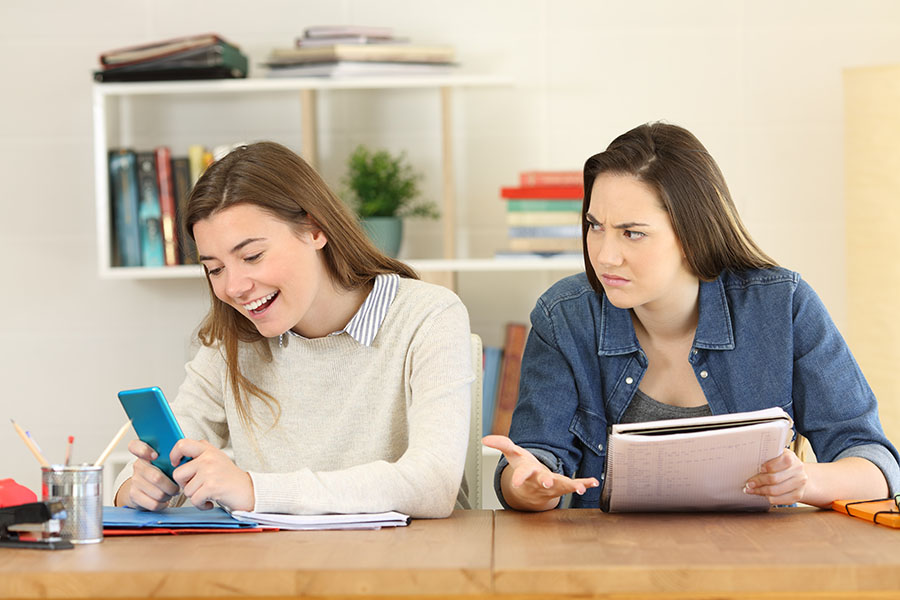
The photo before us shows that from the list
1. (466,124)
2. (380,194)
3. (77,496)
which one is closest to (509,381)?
(380,194)

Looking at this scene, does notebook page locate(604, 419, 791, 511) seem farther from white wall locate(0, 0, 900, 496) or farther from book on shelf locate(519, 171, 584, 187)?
white wall locate(0, 0, 900, 496)

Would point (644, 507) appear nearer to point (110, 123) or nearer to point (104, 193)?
point (104, 193)

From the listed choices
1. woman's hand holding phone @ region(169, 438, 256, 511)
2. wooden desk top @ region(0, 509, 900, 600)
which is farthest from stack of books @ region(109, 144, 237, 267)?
wooden desk top @ region(0, 509, 900, 600)

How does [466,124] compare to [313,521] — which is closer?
[313,521]

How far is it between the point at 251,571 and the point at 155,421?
0.35 meters

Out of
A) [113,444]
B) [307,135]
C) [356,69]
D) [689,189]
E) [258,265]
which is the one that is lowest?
[113,444]

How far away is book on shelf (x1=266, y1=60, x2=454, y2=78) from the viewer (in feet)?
8.75

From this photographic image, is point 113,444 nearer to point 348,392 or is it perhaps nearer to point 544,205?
point 348,392

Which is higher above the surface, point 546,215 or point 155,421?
point 546,215

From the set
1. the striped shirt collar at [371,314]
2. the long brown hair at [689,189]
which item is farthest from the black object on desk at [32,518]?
the long brown hair at [689,189]

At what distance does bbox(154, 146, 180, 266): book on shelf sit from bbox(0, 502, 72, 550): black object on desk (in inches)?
60.1

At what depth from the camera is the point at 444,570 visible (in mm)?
1109

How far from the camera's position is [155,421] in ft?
4.53

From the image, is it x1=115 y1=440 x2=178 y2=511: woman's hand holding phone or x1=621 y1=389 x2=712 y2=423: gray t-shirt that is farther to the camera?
x1=621 y1=389 x2=712 y2=423: gray t-shirt
